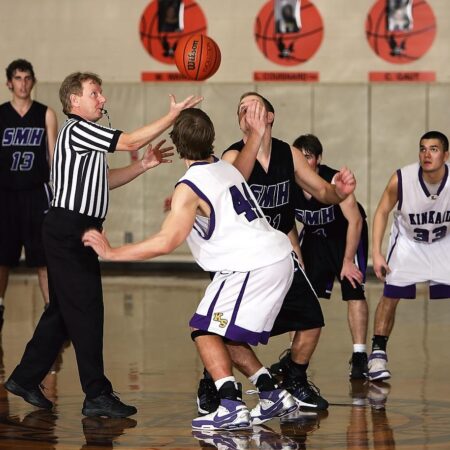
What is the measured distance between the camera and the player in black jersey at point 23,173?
9.10 meters

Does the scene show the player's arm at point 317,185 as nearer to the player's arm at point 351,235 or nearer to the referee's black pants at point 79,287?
the player's arm at point 351,235

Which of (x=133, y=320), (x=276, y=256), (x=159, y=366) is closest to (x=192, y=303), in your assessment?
(x=133, y=320)

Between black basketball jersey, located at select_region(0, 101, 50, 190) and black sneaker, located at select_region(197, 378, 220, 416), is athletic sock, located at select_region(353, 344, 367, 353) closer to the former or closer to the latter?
black sneaker, located at select_region(197, 378, 220, 416)

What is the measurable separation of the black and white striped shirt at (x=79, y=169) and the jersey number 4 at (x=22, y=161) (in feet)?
10.7

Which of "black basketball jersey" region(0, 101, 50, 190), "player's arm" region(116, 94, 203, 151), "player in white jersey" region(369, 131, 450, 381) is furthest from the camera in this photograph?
"black basketball jersey" region(0, 101, 50, 190)

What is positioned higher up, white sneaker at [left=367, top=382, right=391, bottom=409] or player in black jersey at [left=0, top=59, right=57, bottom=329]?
player in black jersey at [left=0, top=59, right=57, bottom=329]

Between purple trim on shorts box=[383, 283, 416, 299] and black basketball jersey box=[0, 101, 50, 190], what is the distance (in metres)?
3.05

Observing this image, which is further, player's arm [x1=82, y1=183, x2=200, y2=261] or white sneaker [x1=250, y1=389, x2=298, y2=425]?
white sneaker [x1=250, y1=389, x2=298, y2=425]

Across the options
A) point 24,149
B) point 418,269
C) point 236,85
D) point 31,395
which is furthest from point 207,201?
point 236,85

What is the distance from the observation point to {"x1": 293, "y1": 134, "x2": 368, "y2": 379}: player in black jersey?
7.26m

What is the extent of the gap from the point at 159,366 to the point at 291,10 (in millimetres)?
7671

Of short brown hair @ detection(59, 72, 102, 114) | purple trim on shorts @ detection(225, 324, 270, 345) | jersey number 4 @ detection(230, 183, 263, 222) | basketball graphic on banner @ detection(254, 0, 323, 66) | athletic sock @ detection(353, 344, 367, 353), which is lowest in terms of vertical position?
athletic sock @ detection(353, 344, 367, 353)

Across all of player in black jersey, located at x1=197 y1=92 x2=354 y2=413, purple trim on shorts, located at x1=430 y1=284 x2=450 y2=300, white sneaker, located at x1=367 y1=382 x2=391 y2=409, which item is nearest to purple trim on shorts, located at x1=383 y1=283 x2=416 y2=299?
purple trim on shorts, located at x1=430 y1=284 x2=450 y2=300

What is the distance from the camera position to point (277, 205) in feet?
20.8
